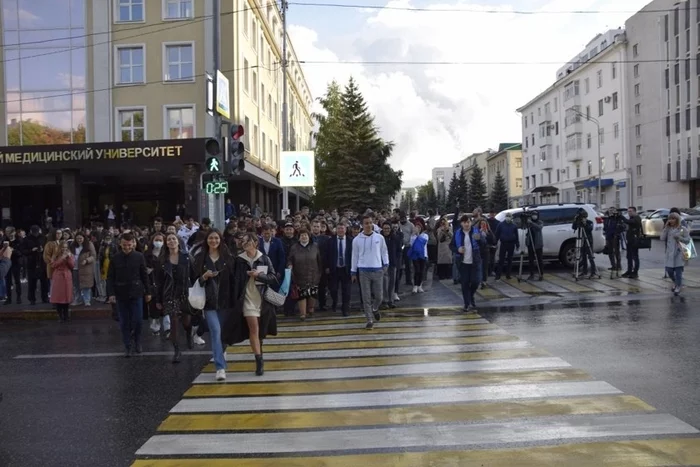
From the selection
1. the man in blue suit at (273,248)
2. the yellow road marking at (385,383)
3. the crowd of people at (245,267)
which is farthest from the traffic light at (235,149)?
the yellow road marking at (385,383)

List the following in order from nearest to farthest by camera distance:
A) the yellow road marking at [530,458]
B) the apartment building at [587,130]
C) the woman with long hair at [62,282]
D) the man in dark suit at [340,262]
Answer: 1. the yellow road marking at [530,458]
2. the woman with long hair at [62,282]
3. the man in dark suit at [340,262]
4. the apartment building at [587,130]

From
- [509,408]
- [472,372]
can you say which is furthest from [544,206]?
[509,408]

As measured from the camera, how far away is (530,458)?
507 centimetres

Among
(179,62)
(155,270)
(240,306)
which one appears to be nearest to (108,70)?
(179,62)

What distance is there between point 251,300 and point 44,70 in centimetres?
2799

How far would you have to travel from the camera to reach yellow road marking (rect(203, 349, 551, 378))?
8688 mm

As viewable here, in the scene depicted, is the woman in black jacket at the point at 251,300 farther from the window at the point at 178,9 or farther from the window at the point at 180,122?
the window at the point at 178,9

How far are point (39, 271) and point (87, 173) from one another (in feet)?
56.0

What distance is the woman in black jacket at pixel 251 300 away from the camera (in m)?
8.32

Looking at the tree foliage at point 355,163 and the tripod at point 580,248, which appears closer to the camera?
the tripod at point 580,248

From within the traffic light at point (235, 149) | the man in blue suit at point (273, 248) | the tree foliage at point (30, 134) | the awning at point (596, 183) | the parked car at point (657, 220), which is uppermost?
the tree foliage at point (30, 134)

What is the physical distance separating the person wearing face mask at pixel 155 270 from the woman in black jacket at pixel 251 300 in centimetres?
224

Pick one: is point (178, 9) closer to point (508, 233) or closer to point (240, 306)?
point (508, 233)

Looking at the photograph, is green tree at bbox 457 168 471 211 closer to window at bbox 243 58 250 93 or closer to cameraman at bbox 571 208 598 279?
window at bbox 243 58 250 93
